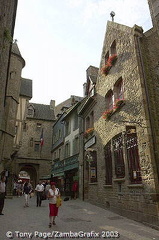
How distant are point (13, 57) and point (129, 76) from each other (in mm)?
13856

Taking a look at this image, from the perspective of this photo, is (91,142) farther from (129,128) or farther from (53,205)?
(53,205)

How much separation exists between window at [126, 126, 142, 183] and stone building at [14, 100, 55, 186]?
17718 mm

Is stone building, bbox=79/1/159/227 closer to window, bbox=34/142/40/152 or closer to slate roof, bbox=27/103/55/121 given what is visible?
window, bbox=34/142/40/152

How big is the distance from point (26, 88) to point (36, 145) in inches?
344

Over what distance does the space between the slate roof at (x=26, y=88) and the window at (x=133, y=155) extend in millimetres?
15871

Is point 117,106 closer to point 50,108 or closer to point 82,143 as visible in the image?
point 82,143

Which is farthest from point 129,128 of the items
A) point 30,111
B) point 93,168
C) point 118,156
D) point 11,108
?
point 30,111

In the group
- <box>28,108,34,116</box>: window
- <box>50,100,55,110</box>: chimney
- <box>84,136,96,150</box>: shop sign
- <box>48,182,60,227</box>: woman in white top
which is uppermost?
<box>50,100,55,110</box>: chimney

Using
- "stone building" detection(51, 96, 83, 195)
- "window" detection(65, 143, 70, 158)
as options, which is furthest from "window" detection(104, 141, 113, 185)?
"window" detection(65, 143, 70, 158)

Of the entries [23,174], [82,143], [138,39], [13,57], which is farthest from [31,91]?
[23,174]

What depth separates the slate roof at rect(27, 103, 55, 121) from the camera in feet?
92.9

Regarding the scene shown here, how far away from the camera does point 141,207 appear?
267 inches

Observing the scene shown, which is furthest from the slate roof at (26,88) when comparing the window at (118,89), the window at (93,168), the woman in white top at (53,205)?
the woman in white top at (53,205)

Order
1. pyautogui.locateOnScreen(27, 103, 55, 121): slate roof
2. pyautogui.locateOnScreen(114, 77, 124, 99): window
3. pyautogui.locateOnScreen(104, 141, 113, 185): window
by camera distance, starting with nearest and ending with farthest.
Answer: pyautogui.locateOnScreen(104, 141, 113, 185): window
pyautogui.locateOnScreen(114, 77, 124, 99): window
pyautogui.locateOnScreen(27, 103, 55, 121): slate roof
